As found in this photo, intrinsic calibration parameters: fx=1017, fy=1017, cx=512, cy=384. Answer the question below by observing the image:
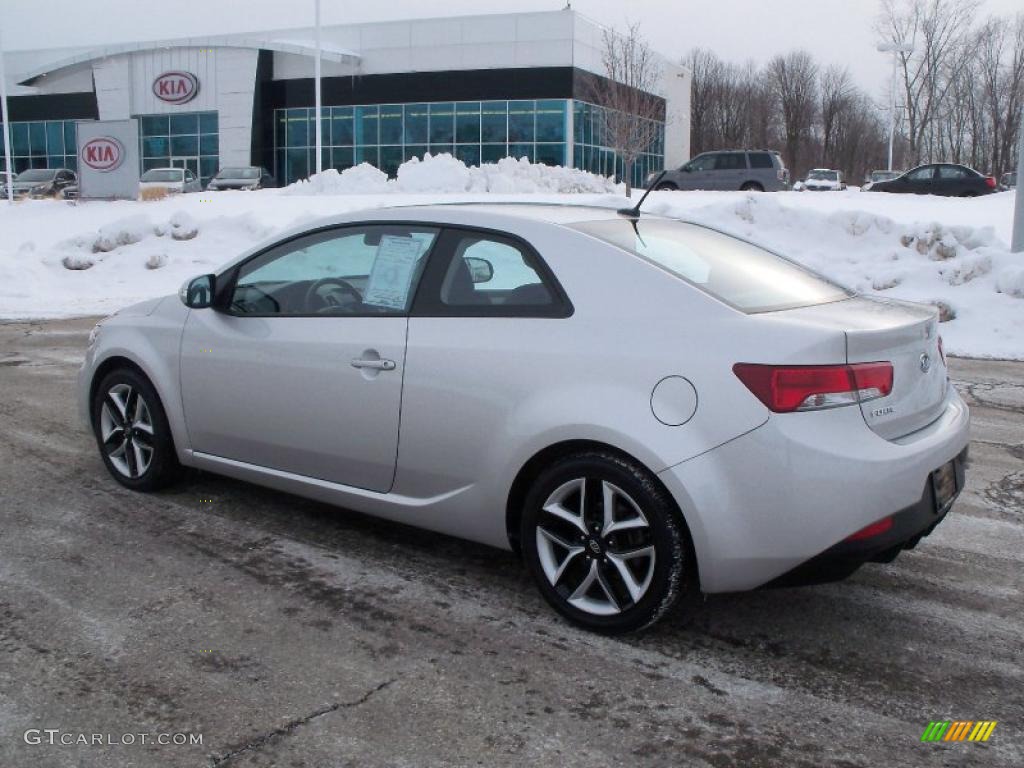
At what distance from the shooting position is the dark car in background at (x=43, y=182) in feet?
136

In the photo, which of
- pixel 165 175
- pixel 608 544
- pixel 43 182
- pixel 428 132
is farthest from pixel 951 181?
pixel 43 182

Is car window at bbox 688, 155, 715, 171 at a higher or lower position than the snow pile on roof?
higher

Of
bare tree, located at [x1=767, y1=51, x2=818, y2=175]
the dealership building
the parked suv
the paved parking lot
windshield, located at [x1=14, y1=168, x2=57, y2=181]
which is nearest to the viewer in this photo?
the paved parking lot

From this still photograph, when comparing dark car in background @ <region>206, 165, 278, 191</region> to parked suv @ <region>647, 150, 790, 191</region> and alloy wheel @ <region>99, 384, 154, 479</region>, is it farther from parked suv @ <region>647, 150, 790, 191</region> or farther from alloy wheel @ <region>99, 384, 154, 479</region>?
alloy wheel @ <region>99, 384, 154, 479</region>

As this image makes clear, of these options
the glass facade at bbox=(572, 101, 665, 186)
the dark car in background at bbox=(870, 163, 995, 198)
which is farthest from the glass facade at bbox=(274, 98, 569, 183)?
the dark car in background at bbox=(870, 163, 995, 198)

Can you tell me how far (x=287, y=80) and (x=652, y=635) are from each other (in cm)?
5382

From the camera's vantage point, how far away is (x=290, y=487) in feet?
15.1

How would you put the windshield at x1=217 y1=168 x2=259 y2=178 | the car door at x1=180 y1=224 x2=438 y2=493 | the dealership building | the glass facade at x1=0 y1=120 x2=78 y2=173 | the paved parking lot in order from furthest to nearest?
1. the glass facade at x1=0 y1=120 x2=78 y2=173
2. the dealership building
3. the windshield at x1=217 y1=168 x2=259 y2=178
4. the car door at x1=180 y1=224 x2=438 y2=493
5. the paved parking lot

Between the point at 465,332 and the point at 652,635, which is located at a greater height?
the point at 465,332

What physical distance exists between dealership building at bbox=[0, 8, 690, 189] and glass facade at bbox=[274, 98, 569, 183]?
6cm

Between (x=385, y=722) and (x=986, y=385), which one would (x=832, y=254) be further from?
(x=385, y=722)

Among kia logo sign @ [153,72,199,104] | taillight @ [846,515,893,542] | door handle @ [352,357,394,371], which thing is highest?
kia logo sign @ [153,72,199,104]

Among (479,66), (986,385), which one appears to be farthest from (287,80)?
(986,385)

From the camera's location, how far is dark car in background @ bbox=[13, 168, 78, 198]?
41.3 metres
